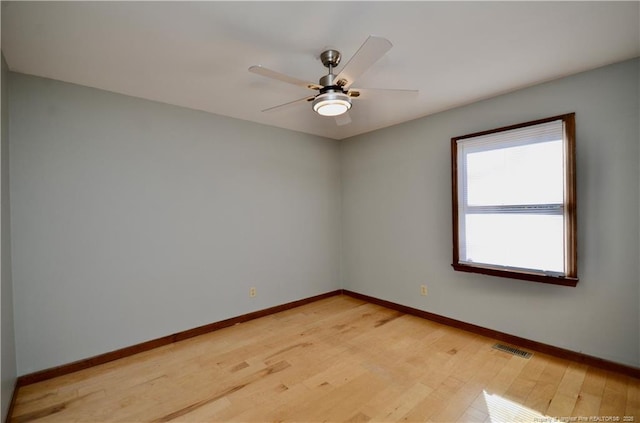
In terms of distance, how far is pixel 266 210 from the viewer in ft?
12.2

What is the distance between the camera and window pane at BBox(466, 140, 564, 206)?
2.48 metres

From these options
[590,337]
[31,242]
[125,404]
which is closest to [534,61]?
[590,337]

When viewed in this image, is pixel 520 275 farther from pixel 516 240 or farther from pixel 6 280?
pixel 6 280

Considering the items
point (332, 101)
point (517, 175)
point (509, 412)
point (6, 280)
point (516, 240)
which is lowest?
point (509, 412)

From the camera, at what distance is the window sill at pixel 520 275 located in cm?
242

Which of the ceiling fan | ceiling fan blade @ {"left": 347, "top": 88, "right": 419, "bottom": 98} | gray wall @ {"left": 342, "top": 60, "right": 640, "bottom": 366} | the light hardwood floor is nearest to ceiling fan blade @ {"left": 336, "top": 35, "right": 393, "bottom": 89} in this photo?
the ceiling fan

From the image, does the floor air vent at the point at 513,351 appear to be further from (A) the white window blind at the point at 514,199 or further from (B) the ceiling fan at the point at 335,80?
(B) the ceiling fan at the point at 335,80

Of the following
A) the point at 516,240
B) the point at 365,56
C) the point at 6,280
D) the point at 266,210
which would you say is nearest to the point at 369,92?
the point at 365,56

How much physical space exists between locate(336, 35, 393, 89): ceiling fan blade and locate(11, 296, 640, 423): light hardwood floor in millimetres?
2174

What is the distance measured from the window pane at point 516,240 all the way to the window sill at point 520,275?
0.22ft

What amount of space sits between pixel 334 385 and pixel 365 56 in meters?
2.26

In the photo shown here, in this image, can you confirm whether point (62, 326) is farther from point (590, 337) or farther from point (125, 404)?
point (590, 337)

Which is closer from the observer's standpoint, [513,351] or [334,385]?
[334,385]

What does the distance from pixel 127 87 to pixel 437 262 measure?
11.8 ft
